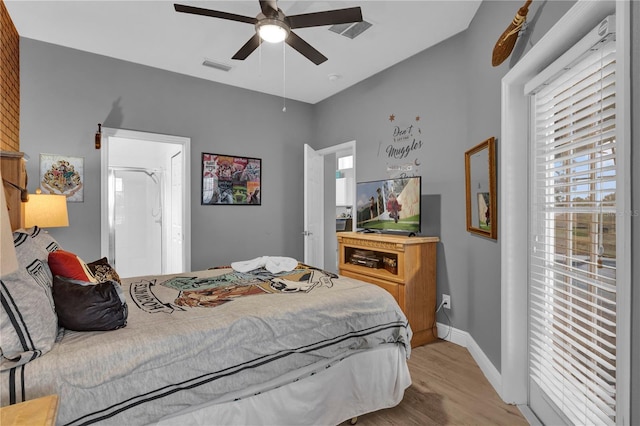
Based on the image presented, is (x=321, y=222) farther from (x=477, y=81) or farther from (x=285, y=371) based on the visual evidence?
(x=285, y=371)

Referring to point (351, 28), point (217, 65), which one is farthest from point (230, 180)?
point (351, 28)

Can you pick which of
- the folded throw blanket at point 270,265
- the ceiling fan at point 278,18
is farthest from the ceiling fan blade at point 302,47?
the folded throw blanket at point 270,265

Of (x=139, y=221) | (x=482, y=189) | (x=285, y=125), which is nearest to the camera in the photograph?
(x=482, y=189)

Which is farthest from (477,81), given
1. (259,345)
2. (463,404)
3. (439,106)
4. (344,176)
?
(344,176)

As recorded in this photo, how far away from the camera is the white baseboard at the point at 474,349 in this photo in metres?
2.32

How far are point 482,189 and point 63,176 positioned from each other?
3.86 metres

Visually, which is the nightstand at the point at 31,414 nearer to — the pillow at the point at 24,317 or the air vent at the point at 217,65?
the pillow at the point at 24,317

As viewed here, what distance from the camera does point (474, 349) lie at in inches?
110

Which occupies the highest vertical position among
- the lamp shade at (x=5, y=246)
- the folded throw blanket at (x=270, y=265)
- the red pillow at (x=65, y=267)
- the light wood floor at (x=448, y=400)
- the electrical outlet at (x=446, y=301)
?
the lamp shade at (x=5, y=246)

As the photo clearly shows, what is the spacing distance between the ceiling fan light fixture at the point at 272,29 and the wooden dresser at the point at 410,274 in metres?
1.92

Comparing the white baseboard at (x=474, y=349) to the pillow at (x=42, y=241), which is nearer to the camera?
the pillow at (x=42, y=241)

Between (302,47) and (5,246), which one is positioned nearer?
(5,246)

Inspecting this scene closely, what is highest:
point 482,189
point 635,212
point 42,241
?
point 482,189

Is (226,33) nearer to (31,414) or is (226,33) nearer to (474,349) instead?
(31,414)
